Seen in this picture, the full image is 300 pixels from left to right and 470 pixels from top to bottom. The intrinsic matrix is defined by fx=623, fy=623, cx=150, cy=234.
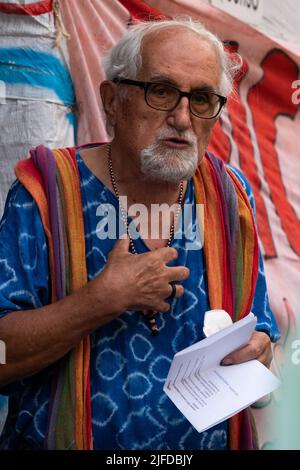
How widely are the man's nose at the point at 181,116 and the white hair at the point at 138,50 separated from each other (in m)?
0.14

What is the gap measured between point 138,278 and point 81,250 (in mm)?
181

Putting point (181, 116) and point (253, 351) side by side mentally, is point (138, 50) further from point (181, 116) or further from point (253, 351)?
point (253, 351)

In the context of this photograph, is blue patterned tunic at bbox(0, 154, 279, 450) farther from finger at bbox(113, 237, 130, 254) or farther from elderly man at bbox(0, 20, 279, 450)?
finger at bbox(113, 237, 130, 254)

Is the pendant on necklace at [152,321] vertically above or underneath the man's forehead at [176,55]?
underneath

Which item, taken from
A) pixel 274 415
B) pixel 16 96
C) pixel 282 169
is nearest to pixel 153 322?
pixel 16 96

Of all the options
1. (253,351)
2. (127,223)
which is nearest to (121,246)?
(127,223)

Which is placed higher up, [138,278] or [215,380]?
[138,278]

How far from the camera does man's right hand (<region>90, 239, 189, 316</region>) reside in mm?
1430

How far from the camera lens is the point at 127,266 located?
1455mm

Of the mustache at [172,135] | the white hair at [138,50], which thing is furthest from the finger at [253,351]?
the white hair at [138,50]

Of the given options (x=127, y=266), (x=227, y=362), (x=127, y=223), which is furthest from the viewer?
(x=127, y=223)

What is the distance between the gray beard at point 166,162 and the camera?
1580 mm

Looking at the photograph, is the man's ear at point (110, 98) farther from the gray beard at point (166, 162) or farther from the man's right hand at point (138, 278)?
the man's right hand at point (138, 278)

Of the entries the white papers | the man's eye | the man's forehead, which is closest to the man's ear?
the man's forehead
